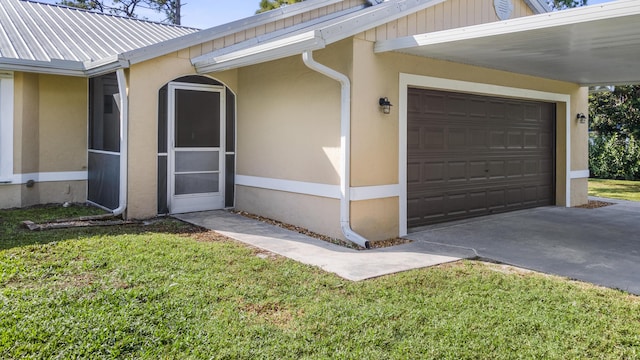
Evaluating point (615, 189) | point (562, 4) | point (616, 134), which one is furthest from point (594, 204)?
point (562, 4)

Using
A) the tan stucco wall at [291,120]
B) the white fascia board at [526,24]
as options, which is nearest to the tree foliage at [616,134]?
the white fascia board at [526,24]

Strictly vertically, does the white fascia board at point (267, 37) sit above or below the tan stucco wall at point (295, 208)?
above

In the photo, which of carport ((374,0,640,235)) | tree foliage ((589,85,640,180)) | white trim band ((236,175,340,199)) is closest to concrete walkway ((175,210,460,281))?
white trim band ((236,175,340,199))

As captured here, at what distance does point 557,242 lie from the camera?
6797 mm

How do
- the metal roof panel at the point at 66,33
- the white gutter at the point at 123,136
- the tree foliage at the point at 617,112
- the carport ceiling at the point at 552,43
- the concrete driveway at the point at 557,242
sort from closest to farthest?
the carport ceiling at the point at 552,43, the concrete driveway at the point at 557,242, the white gutter at the point at 123,136, the metal roof panel at the point at 66,33, the tree foliage at the point at 617,112

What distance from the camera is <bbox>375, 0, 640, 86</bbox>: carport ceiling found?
4910 mm

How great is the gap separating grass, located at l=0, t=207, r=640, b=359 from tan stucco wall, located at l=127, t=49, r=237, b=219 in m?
2.14

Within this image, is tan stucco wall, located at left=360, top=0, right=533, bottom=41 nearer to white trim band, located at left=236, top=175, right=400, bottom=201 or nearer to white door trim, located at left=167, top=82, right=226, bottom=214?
white trim band, located at left=236, top=175, right=400, bottom=201

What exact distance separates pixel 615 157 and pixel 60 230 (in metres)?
17.8

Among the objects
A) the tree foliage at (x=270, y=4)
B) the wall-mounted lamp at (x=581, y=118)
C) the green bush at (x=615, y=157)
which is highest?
the tree foliage at (x=270, y=4)

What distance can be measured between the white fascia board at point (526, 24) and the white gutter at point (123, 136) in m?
3.86

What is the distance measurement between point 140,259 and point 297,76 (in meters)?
3.60

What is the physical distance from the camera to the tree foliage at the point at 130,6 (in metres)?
22.4

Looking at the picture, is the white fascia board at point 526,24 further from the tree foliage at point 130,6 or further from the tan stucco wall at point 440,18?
the tree foliage at point 130,6
